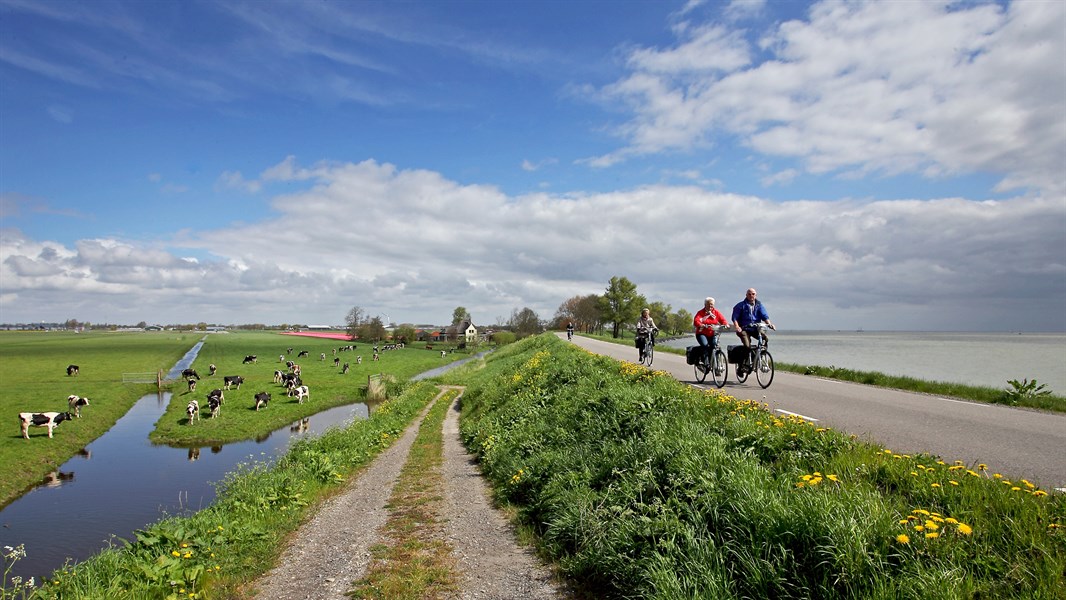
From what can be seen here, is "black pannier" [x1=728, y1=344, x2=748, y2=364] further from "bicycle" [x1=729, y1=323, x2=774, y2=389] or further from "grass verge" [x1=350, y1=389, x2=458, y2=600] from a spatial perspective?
"grass verge" [x1=350, y1=389, x2=458, y2=600]

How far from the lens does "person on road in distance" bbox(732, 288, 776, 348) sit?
45.8 ft

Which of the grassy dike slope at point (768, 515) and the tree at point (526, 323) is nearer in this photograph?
the grassy dike slope at point (768, 515)

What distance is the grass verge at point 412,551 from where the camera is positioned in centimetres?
647

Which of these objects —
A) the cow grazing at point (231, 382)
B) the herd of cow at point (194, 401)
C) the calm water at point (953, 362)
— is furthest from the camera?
the cow grazing at point (231, 382)

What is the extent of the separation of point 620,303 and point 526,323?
41028 millimetres

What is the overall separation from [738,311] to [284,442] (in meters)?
27.5

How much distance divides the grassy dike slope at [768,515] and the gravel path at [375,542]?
1.68 ft

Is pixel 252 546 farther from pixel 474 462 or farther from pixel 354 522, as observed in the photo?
pixel 474 462

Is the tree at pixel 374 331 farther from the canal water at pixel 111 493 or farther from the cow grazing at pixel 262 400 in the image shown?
the canal water at pixel 111 493

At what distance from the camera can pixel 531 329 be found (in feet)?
409

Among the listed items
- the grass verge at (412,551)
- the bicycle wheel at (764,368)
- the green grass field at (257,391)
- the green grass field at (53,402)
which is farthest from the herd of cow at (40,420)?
the bicycle wheel at (764,368)

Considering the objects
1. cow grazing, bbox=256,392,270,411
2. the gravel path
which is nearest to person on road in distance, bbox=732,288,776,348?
the gravel path

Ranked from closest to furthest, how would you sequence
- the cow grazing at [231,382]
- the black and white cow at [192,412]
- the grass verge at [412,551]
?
the grass verge at [412,551]
the black and white cow at [192,412]
the cow grazing at [231,382]

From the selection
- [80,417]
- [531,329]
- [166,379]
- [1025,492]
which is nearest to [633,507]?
[1025,492]
